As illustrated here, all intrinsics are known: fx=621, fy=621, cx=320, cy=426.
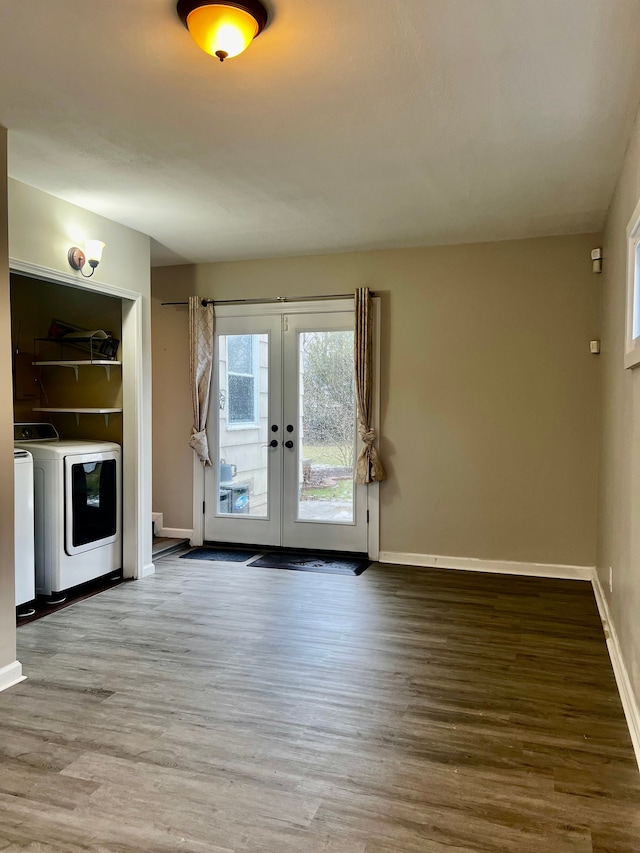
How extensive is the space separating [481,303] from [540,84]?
Answer: 2.50 meters

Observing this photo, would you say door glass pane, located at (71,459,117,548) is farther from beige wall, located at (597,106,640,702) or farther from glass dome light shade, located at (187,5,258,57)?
beige wall, located at (597,106,640,702)

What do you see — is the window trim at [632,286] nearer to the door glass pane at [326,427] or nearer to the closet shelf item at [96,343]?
the door glass pane at [326,427]

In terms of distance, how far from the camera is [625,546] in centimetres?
286

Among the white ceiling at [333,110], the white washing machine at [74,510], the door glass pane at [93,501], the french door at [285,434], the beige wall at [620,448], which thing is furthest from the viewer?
the french door at [285,434]

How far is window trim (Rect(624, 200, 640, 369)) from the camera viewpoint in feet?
8.47

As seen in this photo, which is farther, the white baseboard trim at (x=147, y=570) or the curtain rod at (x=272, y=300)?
the curtain rod at (x=272, y=300)

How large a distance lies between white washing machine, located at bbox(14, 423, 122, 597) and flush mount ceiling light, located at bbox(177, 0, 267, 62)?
2.88 metres

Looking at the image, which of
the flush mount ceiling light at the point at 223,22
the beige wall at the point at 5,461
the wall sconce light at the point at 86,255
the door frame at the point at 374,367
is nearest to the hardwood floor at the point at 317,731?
the beige wall at the point at 5,461

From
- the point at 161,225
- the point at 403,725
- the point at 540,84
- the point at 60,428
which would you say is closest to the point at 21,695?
the point at 403,725

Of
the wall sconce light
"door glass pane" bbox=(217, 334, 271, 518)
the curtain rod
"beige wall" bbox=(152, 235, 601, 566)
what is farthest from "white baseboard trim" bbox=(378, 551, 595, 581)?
the wall sconce light

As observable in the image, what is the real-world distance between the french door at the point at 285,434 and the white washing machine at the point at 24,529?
6.44ft

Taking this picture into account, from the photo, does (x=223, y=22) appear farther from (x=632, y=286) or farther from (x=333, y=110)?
(x=632, y=286)

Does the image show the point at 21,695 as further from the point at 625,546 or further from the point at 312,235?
the point at 312,235

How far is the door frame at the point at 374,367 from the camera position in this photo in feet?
16.9
